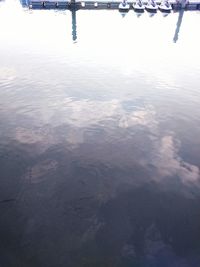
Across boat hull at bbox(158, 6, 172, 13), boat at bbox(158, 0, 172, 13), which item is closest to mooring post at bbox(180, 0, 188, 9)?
boat at bbox(158, 0, 172, 13)

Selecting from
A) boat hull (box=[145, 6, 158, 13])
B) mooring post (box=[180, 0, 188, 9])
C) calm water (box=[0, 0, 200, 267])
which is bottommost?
calm water (box=[0, 0, 200, 267])

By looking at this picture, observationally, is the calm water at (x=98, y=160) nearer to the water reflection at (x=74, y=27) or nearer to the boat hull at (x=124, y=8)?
the water reflection at (x=74, y=27)

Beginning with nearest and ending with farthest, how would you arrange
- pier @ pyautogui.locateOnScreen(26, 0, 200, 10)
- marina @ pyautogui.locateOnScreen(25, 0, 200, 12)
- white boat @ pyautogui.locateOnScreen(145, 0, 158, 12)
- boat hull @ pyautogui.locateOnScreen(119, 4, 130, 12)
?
boat hull @ pyautogui.locateOnScreen(119, 4, 130, 12)
white boat @ pyautogui.locateOnScreen(145, 0, 158, 12)
marina @ pyautogui.locateOnScreen(25, 0, 200, 12)
pier @ pyautogui.locateOnScreen(26, 0, 200, 10)

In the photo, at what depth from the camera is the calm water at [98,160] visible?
491 inches

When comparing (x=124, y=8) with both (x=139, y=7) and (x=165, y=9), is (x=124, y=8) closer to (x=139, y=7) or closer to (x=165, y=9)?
(x=139, y=7)

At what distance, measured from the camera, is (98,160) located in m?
18.0

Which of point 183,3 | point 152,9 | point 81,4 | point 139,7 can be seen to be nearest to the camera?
point 139,7

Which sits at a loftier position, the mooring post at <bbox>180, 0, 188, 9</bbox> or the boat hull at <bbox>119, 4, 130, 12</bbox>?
the mooring post at <bbox>180, 0, 188, 9</bbox>

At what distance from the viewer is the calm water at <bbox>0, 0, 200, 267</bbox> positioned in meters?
12.5

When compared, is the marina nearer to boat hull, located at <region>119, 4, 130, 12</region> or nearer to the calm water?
boat hull, located at <region>119, 4, 130, 12</region>

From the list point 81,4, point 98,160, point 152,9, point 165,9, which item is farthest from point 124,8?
point 98,160

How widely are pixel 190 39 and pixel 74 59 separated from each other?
25749mm

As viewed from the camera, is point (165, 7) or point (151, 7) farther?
point (151, 7)

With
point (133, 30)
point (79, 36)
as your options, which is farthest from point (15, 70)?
point (133, 30)
